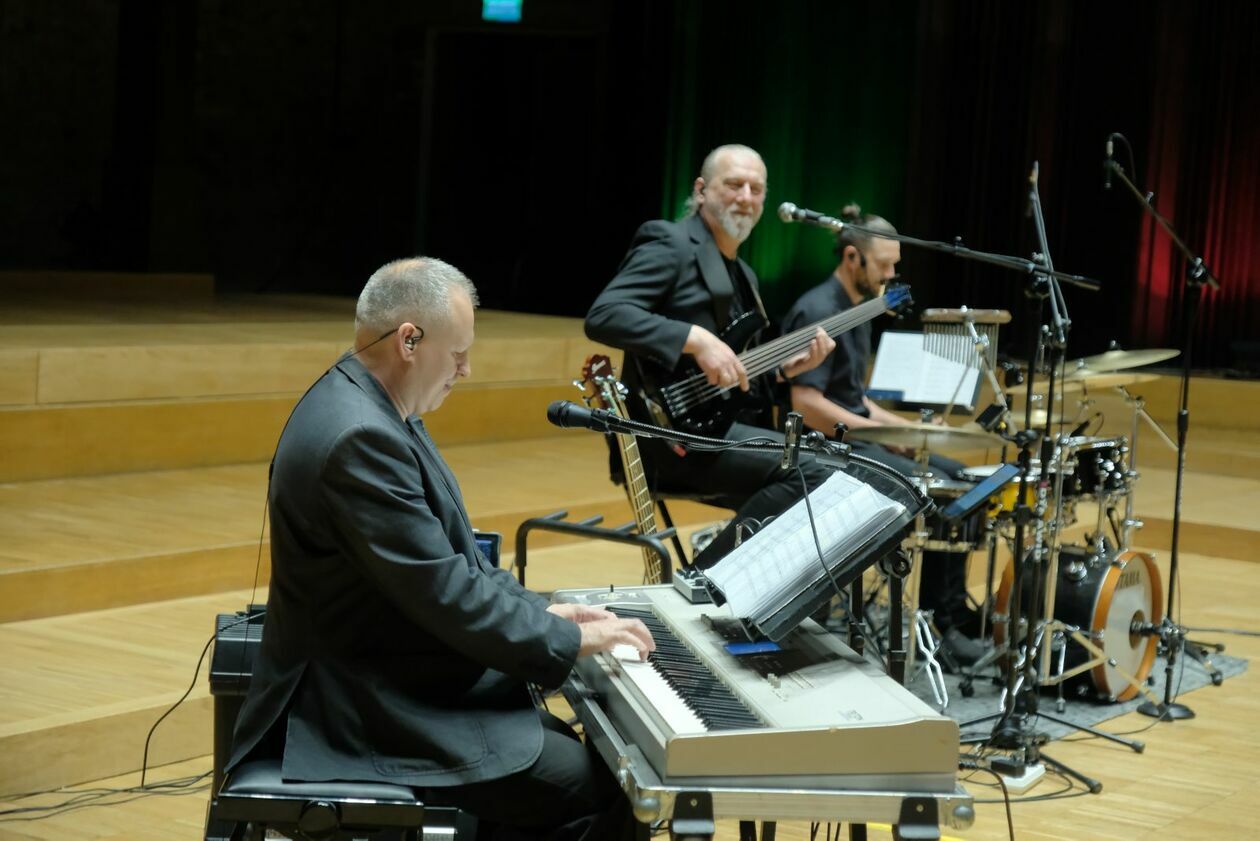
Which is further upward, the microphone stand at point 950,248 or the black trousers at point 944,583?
the microphone stand at point 950,248

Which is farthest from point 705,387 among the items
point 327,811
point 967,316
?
point 327,811

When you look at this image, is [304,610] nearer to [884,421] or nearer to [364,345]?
[364,345]

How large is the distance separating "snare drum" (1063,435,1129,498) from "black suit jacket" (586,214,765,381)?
1005 millimetres

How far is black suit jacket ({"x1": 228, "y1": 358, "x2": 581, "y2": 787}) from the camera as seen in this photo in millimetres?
2229

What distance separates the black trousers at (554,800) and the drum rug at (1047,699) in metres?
1.98

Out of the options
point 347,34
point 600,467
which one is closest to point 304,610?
point 600,467

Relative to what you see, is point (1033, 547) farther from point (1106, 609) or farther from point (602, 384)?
point (602, 384)

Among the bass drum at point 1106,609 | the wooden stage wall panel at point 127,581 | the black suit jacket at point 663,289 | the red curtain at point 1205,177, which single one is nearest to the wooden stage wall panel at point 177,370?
the wooden stage wall panel at point 127,581

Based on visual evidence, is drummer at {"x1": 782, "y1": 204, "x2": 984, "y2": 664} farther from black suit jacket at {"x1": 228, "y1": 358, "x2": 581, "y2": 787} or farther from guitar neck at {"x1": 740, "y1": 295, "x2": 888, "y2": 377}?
black suit jacket at {"x1": 228, "y1": 358, "x2": 581, "y2": 787}

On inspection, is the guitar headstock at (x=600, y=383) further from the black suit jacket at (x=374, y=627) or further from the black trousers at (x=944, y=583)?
the black suit jacket at (x=374, y=627)

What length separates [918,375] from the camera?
4.96 meters

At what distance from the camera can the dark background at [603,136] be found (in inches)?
398

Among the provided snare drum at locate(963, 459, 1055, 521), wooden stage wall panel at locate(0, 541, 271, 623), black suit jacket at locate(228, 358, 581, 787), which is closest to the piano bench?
black suit jacket at locate(228, 358, 581, 787)

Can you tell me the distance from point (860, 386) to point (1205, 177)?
6028 mm
